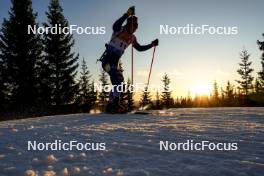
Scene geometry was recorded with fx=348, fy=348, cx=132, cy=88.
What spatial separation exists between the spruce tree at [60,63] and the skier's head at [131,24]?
2270 cm

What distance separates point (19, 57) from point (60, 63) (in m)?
4.30

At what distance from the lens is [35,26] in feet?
100

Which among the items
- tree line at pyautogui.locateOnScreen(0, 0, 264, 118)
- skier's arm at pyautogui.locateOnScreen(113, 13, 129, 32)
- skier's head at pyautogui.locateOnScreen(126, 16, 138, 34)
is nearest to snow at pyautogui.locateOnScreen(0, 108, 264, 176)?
skier's arm at pyautogui.locateOnScreen(113, 13, 129, 32)

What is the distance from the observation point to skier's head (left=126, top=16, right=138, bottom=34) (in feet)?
30.8

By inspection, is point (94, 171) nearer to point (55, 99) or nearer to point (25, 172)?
point (25, 172)

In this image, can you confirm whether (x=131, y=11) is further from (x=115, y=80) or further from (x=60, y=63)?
(x=60, y=63)

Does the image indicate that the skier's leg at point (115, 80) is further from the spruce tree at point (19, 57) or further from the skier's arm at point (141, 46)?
the spruce tree at point (19, 57)

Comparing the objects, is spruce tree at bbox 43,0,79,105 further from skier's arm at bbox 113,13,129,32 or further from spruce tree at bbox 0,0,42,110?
skier's arm at bbox 113,13,129,32

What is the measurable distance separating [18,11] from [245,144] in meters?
29.4

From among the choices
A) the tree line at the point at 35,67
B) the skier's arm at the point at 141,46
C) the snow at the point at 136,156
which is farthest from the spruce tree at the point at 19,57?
the snow at the point at 136,156

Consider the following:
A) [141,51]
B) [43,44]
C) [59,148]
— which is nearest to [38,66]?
[43,44]

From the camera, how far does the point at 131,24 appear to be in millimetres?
9422

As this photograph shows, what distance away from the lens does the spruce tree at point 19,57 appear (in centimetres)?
2878

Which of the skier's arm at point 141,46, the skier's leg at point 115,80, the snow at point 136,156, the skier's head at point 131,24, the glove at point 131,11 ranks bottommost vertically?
the snow at point 136,156
